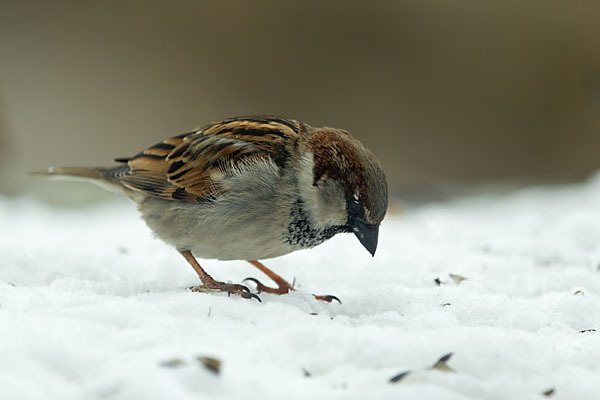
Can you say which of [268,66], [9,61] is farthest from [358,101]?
[9,61]

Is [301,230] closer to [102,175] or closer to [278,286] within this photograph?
[278,286]

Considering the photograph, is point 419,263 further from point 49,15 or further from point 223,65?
point 49,15

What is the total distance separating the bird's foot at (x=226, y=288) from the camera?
10.2 feet

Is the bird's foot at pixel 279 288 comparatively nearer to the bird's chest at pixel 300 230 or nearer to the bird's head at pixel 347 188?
the bird's chest at pixel 300 230

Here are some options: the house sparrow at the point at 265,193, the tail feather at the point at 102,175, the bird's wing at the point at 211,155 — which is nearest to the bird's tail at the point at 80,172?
the tail feather at the point at 102,175

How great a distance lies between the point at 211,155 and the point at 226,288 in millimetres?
714

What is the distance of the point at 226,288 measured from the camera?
10.5 feet

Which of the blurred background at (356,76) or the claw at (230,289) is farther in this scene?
the blurred background at (356,76)

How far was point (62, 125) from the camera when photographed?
11414 mm

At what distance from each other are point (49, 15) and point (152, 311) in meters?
9.88

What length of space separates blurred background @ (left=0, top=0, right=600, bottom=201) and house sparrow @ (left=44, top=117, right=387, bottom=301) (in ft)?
20.4

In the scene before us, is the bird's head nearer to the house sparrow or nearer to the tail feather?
the house sparrow

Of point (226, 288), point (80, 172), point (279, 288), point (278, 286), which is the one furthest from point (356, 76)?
point (226, 288)

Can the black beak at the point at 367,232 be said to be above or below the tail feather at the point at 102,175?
below
